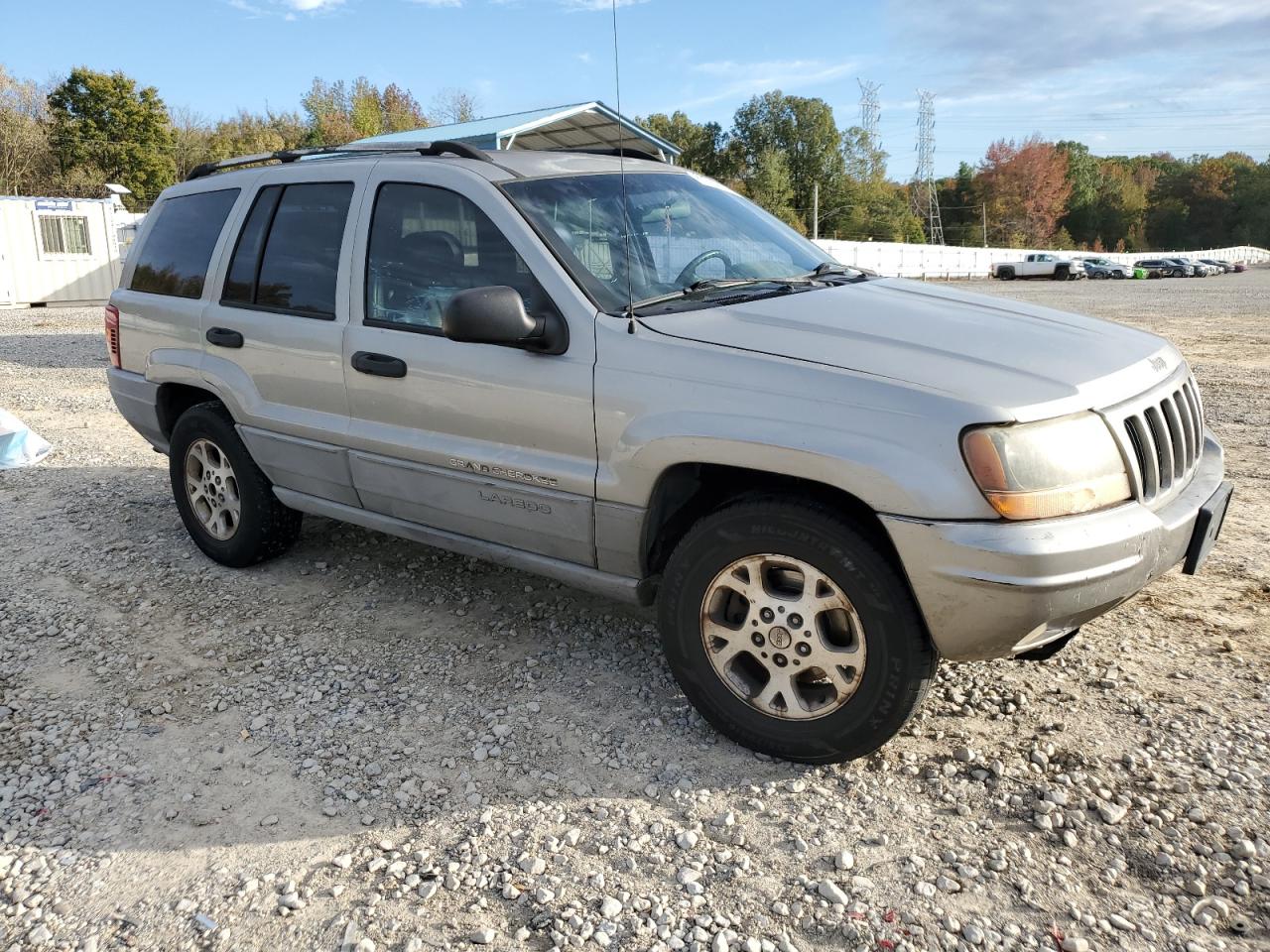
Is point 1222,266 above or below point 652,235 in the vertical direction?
below

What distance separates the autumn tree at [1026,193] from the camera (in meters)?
92.8

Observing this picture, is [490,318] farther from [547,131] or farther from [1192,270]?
[1192,270]

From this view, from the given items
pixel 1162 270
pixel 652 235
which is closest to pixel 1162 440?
pixel 652 235

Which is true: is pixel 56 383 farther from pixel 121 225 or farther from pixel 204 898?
pixel 121 225

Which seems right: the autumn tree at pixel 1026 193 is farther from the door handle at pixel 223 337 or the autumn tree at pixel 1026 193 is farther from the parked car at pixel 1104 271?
the door handle at pixel 223 337

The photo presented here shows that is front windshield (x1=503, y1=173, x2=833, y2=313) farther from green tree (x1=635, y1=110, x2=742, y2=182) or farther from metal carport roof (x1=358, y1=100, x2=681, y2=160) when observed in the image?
green tree (x1=635, y1=110, x2=742, y2=182)

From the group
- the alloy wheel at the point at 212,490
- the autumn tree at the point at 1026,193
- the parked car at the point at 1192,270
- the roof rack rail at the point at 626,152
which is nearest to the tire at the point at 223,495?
the alloy wheel at the point at 212,490

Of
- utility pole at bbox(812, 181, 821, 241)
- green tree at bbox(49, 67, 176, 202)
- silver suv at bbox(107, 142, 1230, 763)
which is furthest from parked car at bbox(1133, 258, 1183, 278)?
silver suv at bbox(107, 142, 1230, 763)

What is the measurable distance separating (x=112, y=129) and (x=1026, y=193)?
264 ft

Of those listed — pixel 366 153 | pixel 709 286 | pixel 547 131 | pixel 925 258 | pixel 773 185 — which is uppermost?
pixel 773 185

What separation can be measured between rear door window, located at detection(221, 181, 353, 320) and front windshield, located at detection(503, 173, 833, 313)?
97cm

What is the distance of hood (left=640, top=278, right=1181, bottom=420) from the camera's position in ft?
8.95

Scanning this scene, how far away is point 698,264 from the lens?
3717 mm

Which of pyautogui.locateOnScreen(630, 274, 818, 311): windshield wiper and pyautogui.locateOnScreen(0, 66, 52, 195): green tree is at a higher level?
pyautogui.locateOnScreen(0, 66, 52, 195): green tree
